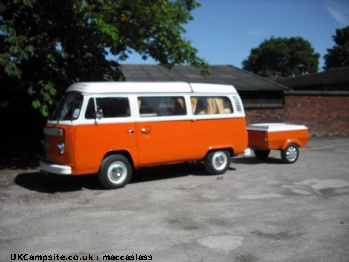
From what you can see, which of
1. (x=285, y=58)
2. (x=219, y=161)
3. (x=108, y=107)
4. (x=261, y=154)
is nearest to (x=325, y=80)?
(x=285, y=58)

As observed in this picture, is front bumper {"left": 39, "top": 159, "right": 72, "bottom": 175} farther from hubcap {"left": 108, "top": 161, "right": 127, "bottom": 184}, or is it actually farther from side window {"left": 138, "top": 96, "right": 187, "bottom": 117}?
side window {"left": 138, "top": 96, "right": 187, "bottom": 117}

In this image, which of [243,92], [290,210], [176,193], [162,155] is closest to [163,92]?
[162,155]

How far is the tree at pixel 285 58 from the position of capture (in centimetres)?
6006

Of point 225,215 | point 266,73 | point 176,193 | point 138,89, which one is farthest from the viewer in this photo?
point 266,73

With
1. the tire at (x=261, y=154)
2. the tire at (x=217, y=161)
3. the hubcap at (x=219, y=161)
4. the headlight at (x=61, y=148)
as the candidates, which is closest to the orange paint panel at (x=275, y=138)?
the tire at (x=261, y=154)

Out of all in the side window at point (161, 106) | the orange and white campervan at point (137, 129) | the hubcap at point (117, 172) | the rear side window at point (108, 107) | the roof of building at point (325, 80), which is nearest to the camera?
the orange and white campervan at point (137, 129)

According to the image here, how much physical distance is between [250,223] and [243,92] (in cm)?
1408

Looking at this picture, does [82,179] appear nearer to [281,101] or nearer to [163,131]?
[163,131]

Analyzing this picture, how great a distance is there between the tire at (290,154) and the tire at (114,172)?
17.3ft

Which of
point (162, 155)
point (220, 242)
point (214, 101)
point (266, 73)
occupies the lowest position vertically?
point (220, 242)

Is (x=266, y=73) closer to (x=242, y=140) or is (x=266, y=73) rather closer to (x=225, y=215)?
(x=242, y=140)

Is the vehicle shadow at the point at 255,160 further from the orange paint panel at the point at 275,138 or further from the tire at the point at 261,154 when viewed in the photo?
the orange paint panel at the point at 275,138

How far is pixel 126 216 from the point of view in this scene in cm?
585

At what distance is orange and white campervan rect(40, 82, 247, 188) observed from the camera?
23.9 ft
